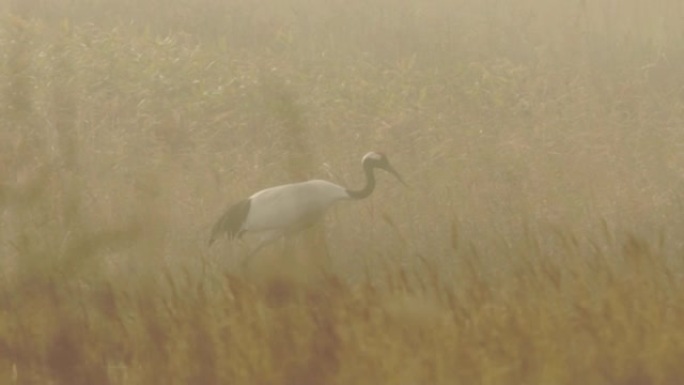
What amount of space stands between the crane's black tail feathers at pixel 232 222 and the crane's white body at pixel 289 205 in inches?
1.3

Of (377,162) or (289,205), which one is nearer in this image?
(289,205)

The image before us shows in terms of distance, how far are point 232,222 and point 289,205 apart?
1.21ft

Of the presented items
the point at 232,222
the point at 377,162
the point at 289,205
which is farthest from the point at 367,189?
the point at 232,222

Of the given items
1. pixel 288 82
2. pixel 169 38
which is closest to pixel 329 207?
pixel 288 82

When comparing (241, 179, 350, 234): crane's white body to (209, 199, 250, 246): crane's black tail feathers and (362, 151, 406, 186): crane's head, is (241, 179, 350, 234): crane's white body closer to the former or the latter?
(209, 199, 250, 246): crane's black tail feathers

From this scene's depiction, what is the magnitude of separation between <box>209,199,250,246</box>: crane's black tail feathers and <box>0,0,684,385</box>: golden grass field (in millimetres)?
159

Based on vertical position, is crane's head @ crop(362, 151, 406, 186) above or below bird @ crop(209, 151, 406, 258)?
above

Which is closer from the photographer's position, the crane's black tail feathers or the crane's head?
the crane's black tail feathers

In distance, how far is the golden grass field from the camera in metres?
4.34

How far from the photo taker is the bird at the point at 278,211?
8.05 meters

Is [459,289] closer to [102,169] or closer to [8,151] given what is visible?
[8,151]

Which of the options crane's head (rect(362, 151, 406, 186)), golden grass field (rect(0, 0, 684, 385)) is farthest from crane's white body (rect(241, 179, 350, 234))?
crane's head (rect(362, 151, 406, 186))

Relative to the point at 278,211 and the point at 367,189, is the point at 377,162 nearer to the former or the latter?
the point at 367,189

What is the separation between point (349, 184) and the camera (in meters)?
9.88
